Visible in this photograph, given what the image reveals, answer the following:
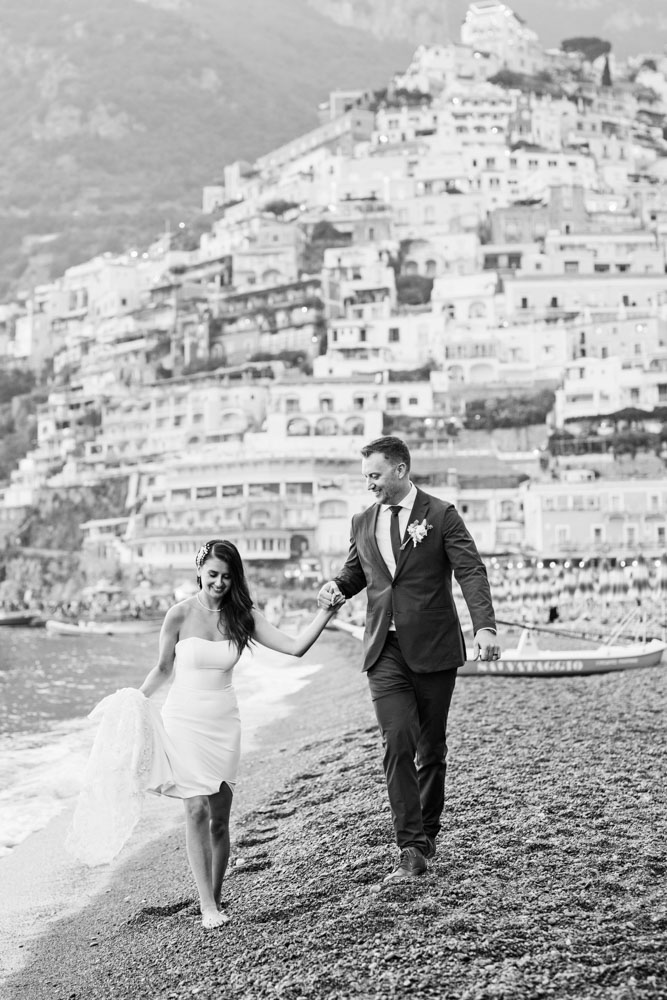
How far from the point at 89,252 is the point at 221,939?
168m

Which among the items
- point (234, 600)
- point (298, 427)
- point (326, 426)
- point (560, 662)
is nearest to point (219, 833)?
point (234, 600)

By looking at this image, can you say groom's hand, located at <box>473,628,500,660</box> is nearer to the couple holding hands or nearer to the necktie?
the couple holding hands

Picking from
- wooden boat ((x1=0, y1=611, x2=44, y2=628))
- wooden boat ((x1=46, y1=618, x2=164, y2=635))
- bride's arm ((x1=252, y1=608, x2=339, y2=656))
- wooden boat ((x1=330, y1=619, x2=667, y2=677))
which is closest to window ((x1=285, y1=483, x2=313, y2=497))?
wooden boat ((x1=46, y1=618, x2=164, y2=635))

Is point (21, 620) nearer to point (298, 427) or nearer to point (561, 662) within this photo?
point (298, 427)

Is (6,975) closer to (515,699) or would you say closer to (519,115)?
(515,699)

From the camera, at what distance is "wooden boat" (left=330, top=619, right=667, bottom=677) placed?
19938 mm

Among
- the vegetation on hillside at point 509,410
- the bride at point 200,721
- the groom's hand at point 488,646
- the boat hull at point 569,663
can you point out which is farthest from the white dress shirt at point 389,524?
the vegetation on hillside at point 509,410

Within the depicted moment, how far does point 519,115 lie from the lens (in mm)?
117812

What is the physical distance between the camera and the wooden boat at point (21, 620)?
64.2 meters

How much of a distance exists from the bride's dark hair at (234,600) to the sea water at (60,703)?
1579 mm

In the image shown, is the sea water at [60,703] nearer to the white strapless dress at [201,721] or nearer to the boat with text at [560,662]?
the white strapless dress at [201,721]

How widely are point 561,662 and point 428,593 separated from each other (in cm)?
1376

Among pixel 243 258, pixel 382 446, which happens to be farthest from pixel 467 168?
pixel 382 446

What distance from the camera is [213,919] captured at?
6.45m
